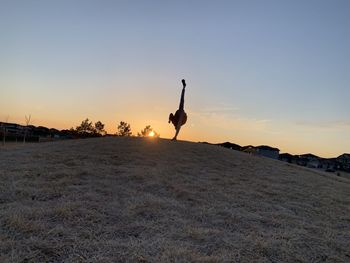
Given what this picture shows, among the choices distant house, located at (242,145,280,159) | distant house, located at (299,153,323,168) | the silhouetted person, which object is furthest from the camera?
distant house, located at (299,153,323,168)

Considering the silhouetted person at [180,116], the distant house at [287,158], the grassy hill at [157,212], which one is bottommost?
the grassy hill at [157,212]

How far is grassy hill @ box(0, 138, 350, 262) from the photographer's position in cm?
522

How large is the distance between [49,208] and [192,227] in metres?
2.65

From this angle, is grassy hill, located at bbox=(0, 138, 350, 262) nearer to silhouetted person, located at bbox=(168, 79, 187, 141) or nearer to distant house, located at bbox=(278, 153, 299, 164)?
silhouetted person, located at bbox=(168, 79, 187, 141)

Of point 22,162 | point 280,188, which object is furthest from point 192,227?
point 22,162

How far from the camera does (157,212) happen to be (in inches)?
288

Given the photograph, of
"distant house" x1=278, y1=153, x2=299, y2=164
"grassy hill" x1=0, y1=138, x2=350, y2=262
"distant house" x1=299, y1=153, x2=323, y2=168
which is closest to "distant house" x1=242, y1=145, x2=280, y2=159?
"distant house" x1=278, y1=153, x2=299, y2=164

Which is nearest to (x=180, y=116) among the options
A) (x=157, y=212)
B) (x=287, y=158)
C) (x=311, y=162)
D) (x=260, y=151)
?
(x=157, y=212)

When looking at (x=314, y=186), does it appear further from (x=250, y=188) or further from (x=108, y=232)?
(x=108, y=232)

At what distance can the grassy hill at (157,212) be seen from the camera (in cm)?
522

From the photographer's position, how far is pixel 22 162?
12.3 metres

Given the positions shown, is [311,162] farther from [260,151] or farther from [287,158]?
[260,151]

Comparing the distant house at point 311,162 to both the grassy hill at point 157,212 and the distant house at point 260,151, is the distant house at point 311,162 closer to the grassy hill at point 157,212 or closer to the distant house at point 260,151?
the distant house at point 260,151

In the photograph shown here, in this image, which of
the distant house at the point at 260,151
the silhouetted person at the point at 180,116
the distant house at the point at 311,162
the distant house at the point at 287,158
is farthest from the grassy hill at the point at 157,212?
the distant house at the point at 311,162
